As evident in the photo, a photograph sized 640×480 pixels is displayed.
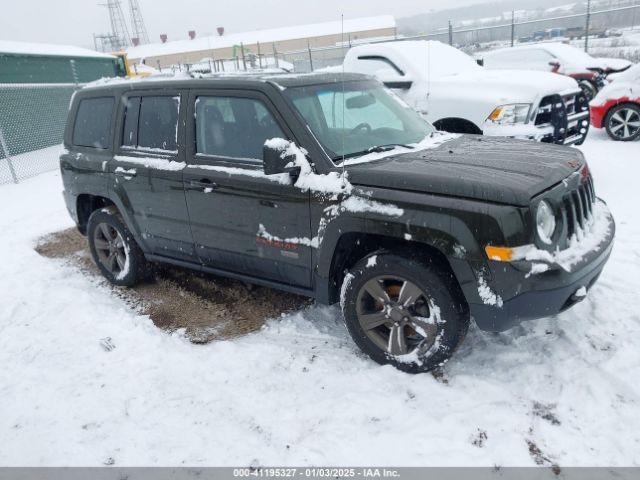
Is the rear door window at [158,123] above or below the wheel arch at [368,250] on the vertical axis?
above

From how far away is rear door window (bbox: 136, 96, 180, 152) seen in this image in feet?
12.5

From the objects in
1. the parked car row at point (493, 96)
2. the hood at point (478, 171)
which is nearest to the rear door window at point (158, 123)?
the hood at point (478, 171)

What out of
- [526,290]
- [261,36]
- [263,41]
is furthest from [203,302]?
[261,36]

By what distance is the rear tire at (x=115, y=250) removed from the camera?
14.9 feet

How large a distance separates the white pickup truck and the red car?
91.4 inches

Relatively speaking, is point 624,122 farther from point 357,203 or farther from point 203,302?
point 203,302

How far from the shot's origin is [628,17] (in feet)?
63.7

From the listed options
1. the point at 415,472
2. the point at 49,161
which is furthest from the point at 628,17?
the point at 415,472

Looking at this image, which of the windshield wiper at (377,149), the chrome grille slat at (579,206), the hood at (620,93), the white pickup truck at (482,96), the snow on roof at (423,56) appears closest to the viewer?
the chrome grille slat at (579,206)

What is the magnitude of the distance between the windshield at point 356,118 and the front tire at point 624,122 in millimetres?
6569

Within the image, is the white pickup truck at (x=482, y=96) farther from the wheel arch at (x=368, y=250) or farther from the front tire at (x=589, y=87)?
the front tire at (x=589, y=87)

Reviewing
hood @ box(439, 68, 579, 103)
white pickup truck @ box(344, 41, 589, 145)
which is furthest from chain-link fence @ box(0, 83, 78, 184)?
hood @ box(439, 68, 579, 103)

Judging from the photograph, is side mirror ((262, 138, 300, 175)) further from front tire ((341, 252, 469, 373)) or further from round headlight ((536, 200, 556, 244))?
round headlight ((536, 200, 556, 244))

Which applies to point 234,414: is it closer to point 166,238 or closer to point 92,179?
point 166,238
